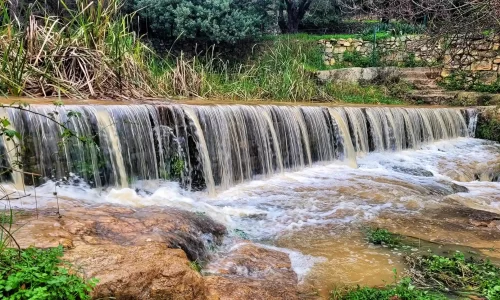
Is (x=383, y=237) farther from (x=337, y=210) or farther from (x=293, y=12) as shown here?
(x=293, y=12)

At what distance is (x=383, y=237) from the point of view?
14.9 ft

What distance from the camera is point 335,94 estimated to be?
44.4 feet

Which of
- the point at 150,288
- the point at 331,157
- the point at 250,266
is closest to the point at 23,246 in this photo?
the point at 150,288

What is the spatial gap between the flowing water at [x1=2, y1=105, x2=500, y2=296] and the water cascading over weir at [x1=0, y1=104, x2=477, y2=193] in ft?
0.05

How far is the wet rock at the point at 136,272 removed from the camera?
8.45 feet

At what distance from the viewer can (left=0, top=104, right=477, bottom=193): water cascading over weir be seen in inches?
205

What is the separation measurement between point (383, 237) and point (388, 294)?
4.25 ft

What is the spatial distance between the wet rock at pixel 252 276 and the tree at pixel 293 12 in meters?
16.2

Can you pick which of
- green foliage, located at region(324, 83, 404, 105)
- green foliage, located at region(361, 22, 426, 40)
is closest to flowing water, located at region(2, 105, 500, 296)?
green foliage, located at region(324, 83, 404, 105)

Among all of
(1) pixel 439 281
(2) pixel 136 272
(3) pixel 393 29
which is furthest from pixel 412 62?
(2) pixel 136 272

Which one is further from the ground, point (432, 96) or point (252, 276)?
point (432, 96)

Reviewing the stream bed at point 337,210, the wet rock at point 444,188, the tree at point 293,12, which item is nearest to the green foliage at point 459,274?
the stream bed at point 337,210

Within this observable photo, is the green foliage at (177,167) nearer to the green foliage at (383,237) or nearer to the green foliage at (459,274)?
the green foliage at (383,237)

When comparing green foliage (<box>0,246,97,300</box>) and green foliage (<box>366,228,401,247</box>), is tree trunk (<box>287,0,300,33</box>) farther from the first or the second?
green foliage (<box>0,246,97,300</box>)
